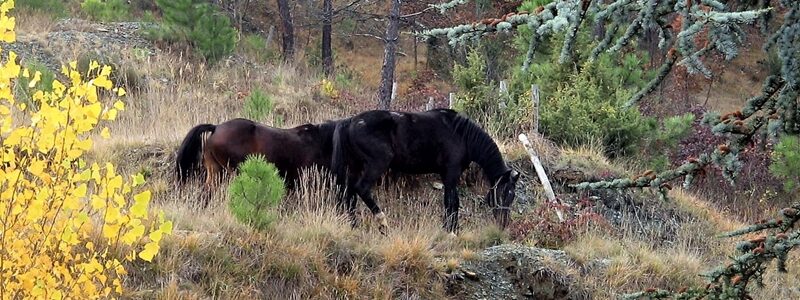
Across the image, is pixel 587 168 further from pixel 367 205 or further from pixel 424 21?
pixel 424 21

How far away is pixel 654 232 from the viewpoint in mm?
10305

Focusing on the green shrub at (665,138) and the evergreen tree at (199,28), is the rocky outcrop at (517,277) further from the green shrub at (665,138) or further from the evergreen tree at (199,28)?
the evergreen tree at (199,28)

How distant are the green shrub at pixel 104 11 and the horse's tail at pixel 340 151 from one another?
38.4 feet

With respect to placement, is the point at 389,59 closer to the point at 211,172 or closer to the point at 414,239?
the point at 211,172

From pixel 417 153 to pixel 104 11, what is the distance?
12.4 metres

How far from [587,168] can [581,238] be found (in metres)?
2.41

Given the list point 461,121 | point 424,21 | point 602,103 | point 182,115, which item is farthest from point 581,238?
point 424,21

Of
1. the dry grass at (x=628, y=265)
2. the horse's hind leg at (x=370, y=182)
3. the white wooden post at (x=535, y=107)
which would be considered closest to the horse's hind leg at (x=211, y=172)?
the horse's hind leg at (x=370, y=182)

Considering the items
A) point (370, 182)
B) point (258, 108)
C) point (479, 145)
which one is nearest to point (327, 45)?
point (258, 108)

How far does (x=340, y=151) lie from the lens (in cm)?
867

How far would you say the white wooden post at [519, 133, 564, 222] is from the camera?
382 inches

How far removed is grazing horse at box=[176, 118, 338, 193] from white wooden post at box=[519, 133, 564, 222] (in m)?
2.65

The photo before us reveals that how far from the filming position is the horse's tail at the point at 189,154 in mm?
8500

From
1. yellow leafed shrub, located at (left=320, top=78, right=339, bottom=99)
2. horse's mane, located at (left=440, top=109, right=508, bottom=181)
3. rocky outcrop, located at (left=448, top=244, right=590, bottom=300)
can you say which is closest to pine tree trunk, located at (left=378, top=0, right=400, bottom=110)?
yellow leafed shrub, located at (left=320, top=78, right=339, bottom=99)
